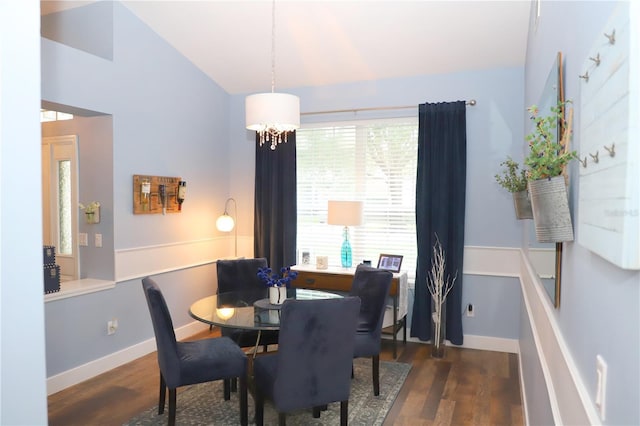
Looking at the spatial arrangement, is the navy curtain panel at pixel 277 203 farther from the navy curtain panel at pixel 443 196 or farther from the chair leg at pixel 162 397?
the chair leg at pixel 162 397

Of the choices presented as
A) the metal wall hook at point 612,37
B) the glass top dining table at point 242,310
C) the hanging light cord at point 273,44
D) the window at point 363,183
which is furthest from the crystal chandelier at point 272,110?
the metal wall hook at point 612,37

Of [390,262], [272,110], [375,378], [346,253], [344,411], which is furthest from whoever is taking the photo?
[346,253]

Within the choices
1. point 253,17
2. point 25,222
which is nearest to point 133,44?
point 253,17

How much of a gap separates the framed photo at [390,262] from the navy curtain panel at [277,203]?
1066 mm

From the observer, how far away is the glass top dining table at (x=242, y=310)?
2959 mm

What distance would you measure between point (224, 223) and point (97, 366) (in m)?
1.95

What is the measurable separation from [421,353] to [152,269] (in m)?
2.77

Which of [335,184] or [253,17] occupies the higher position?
[253,17]

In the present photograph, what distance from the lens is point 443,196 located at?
469 centimetres

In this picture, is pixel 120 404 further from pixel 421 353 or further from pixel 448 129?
pixel 448 129

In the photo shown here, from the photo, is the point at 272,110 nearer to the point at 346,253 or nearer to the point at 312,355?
the point at 312,355

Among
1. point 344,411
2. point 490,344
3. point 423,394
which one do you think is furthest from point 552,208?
point 490,344

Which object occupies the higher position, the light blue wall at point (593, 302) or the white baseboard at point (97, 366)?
the light blue wall at point (593, 302)

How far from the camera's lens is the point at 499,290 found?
15.4ft
